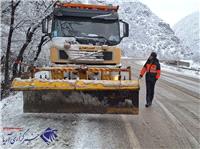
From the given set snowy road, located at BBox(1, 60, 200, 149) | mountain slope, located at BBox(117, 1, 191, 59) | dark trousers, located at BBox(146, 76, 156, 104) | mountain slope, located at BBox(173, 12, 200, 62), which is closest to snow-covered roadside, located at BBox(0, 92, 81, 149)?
snowy road, located at BBox(1, 60, 200, 149)

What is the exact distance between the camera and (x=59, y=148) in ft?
21.6

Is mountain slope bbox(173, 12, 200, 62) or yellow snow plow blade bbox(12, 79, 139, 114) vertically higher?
mountain slope bbox(173, 12, 200, 62)

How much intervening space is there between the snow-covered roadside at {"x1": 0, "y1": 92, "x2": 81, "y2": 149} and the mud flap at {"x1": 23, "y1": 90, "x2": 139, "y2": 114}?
296mm

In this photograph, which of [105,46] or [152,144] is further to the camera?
[105,46]

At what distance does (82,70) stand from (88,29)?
67.6 inches

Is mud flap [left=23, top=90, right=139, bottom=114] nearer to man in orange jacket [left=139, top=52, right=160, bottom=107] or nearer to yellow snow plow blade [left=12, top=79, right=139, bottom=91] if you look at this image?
yellow snow plow blade [left=12, top=79, right=139, bottom=91]

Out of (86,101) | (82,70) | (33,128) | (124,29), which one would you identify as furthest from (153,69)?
(33,128)

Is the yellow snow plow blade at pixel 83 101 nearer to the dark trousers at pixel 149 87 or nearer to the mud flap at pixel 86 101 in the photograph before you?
the mud flap at pixel 86 101

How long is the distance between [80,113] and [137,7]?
113 m

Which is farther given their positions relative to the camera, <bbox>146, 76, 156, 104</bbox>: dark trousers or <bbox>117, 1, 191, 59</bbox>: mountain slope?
<bbox>117, 1, 191, 59</bbox>: mountain slope

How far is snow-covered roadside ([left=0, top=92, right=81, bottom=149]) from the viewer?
692 cm

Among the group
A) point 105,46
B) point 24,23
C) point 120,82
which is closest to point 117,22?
point 105,46

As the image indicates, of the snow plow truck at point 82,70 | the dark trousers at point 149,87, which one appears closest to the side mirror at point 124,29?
the snow plow truck at point 82,70

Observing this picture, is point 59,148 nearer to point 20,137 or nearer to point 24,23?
point 20,137
